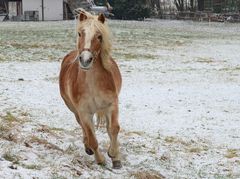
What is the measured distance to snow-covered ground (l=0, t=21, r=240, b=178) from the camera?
587cm

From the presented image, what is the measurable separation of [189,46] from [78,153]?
1982 cm

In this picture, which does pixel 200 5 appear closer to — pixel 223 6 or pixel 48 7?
pixel 223 6

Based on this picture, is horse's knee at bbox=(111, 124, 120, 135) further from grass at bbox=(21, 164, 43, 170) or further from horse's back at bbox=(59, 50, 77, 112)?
grass at bbox=(21, 164, 43, 170)

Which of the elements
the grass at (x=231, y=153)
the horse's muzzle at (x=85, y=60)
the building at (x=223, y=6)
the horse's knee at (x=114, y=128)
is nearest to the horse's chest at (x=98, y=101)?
the horse's knee at (x=114, y=128)

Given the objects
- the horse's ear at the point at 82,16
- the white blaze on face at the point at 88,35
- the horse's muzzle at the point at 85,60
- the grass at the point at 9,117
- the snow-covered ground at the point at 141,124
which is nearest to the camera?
the horse's muzzle at the point at 85,60

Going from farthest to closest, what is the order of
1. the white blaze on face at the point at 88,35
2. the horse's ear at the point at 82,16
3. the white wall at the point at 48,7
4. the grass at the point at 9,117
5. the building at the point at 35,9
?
the white wall at the point at 48,7 < the building at the point at 35,9 < the grass at the point at 9,117 < the horse's ear at the point at 82,16 < the white blaze on face at the point at 88,35

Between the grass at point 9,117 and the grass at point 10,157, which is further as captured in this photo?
the grass at point 9,117

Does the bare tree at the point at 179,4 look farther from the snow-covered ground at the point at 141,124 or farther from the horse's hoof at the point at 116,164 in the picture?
the horse's hoof at the point at 116,164

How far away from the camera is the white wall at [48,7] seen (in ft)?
179

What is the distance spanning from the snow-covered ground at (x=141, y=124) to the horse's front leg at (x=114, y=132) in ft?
0.43

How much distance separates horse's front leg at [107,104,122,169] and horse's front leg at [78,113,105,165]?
0.44ft

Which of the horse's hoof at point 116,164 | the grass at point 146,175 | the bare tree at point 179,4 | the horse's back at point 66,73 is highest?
the bare tree at point 179,4

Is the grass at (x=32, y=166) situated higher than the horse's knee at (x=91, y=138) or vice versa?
the horse's knee at (x=91, y=138)

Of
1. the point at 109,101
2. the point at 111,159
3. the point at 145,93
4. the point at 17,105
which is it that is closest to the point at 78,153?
the point at 111,159
